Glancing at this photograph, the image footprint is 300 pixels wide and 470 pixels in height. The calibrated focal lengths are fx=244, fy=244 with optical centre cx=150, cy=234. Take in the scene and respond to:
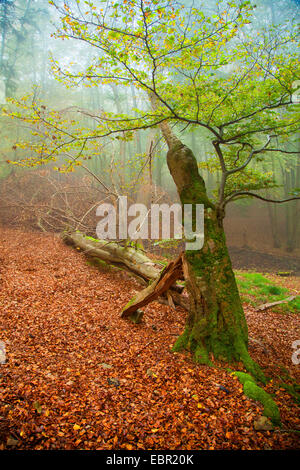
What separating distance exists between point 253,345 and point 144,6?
5.85m

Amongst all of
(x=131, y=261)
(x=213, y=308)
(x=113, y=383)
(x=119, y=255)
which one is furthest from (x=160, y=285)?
(x=119, y=255)

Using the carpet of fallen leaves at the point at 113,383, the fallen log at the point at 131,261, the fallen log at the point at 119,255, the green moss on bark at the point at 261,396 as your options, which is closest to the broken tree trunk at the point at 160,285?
the carpet of fallen leaves at the point at 113,383

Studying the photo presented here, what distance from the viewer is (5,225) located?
40.5ft

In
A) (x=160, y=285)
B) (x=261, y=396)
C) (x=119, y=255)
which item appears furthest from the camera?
(x=119, y=255)

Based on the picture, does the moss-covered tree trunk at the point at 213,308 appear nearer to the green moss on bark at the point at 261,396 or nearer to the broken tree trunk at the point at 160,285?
the broken tree trunk at the point at 160,285

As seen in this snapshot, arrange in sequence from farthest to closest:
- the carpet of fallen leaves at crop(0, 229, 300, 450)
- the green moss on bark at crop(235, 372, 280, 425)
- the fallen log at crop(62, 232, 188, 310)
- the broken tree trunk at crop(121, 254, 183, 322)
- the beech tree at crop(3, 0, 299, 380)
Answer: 1. the fallen log at crop(62, 232, 188, 310)
2. the broken tree trunk at crop(121, 254, 183, 322)
3. the beech tree at crop(3, 0, 299, 380)
4. the green moss on bark at crop(235, 372, 280, 425)
5. the carpet of fallen leaves at crop(0, 229, 300, 450)

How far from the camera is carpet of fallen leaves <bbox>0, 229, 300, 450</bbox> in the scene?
2.28m

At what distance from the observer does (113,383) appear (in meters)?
3.03

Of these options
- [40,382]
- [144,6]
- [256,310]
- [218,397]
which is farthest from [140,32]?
[256,310]

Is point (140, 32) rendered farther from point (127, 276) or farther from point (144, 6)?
point (127, 276)

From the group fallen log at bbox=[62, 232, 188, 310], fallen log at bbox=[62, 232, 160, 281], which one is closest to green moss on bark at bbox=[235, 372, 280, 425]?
fallen log at bbox=[62, 232, 188, 310]

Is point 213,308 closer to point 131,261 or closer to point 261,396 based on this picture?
point 261,396

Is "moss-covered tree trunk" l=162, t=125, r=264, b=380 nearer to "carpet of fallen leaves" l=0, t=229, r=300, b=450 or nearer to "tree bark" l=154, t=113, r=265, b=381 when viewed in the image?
"tree bark" l=154, t=113, r=265, b=381

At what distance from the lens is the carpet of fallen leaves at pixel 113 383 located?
2.28 m
